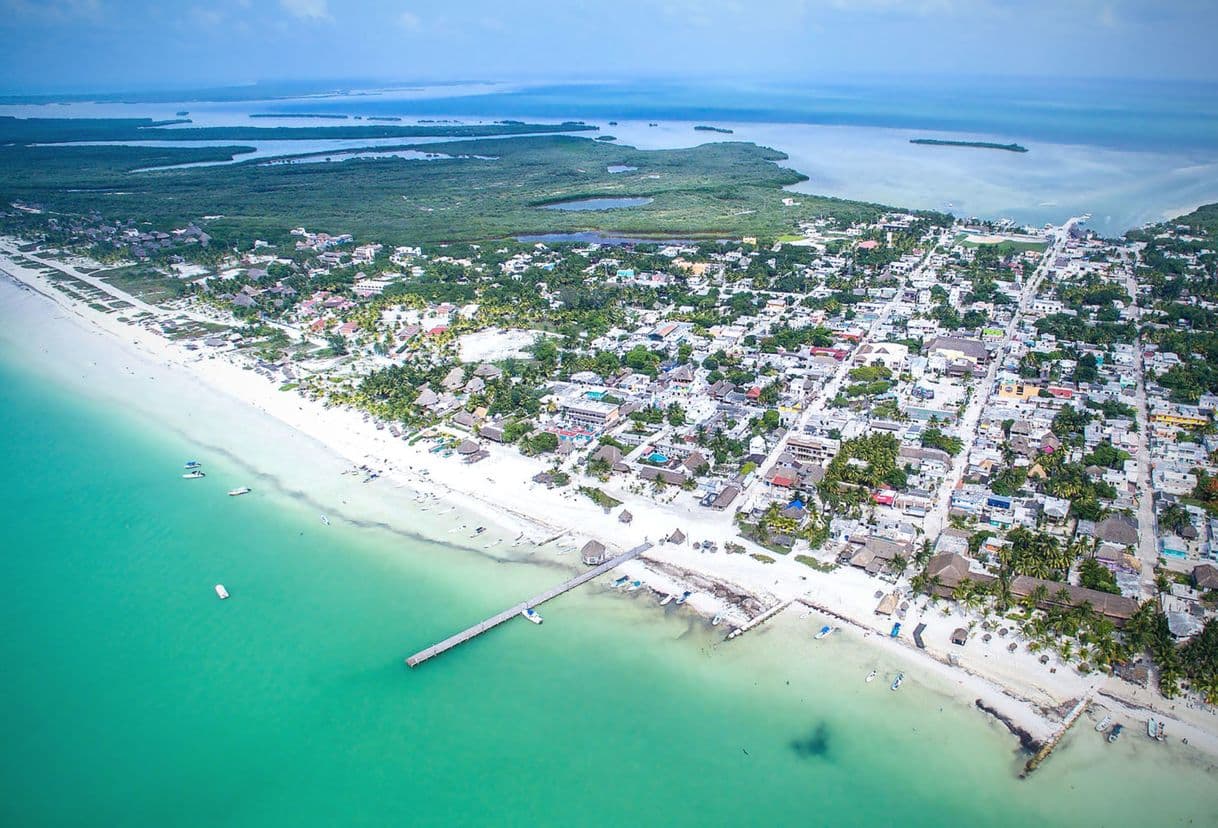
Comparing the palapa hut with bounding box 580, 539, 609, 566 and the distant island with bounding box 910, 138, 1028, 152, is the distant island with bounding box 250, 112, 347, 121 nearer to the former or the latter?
the distant island with bounding box 910, 138, 1028, 152

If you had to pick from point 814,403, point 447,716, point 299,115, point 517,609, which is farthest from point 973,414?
point 299,115

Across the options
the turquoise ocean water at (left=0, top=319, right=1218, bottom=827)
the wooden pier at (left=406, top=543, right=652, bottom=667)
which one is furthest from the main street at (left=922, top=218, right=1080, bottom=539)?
the wooden pier at (left=406, top=543, right=652, bottom=667)

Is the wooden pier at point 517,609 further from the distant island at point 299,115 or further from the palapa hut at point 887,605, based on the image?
the distant island at point 299,115

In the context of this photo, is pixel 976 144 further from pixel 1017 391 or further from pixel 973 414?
pixel 973 414

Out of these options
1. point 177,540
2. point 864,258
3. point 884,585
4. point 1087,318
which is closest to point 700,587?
point 884,585

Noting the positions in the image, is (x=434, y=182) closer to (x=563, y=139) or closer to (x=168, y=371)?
(x=563, y=139)

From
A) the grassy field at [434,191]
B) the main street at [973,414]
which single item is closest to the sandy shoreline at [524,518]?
the main street at [973,414]

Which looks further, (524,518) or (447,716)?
(524,518)
